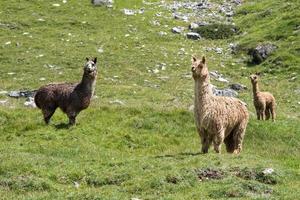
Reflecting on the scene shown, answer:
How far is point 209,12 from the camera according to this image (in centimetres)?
5494

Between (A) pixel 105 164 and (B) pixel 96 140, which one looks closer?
(A) pixel 105 164

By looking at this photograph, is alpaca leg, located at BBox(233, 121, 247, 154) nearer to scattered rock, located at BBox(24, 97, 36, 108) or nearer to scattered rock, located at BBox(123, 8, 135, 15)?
scattered rock, located at BBox(24, 97, 36, 108)

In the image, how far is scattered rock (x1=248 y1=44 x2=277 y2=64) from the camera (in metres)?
42.0

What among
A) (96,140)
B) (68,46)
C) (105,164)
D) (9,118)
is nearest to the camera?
(105,164)

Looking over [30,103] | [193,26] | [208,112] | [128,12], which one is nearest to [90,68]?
[30,103]

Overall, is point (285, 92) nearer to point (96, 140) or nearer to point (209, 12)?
point (96, 140)

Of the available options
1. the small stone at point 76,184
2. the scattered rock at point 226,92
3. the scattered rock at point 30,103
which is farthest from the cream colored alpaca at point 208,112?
the scattered rock at point 226,92

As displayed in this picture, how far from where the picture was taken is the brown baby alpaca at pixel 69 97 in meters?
22.7

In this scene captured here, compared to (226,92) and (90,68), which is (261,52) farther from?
(90,68)

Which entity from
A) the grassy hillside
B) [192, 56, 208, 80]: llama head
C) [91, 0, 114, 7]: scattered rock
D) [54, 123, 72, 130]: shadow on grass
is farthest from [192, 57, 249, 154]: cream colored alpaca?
[91, 0, 114, 7]: scattered rock

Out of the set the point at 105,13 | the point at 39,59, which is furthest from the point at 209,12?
the point at 39,59

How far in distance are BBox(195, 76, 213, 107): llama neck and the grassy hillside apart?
157 centimetres

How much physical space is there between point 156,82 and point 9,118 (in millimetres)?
13563

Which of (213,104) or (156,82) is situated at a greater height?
(213,104)
